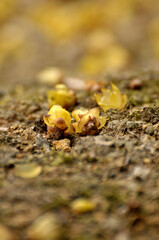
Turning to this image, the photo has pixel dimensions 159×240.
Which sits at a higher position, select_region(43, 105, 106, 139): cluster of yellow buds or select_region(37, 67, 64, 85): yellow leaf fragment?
select_region(37, 67, 64, 85): yellow leaf fragment

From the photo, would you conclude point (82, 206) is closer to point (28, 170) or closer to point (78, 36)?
point (28, 170)

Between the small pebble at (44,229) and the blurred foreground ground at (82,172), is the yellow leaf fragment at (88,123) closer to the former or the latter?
the blurred foreground ground at (82,172)

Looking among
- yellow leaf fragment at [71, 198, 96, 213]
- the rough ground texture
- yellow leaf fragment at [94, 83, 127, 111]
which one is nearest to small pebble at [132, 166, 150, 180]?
the rough ground texture

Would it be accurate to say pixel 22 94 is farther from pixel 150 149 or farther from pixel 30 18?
pixel 30 18

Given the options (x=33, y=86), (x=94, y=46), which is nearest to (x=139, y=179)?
(x=33, y=86)

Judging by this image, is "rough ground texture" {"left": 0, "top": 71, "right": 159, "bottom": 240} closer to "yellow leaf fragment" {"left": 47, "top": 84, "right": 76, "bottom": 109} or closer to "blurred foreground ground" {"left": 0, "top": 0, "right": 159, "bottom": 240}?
"blurred foreground ground" {"left": 0, "top": 0, "right": 159, "bottom": 240}

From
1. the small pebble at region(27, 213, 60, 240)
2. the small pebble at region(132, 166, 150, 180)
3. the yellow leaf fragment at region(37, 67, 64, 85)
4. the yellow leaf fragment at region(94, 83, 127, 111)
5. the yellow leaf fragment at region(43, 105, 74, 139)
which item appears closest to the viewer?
the small pebble at region(27, 213, 60, 240)
